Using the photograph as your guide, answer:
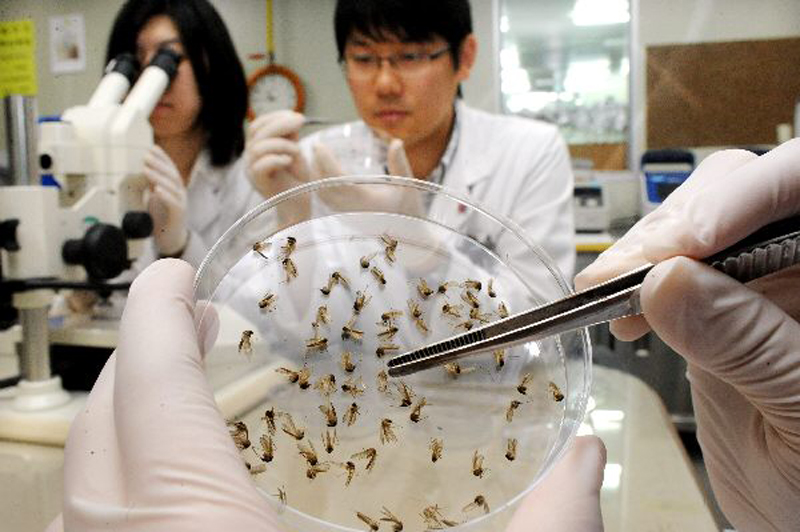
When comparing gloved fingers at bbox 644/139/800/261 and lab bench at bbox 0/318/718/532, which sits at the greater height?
gloved fingers at bbox 644/139/800/261

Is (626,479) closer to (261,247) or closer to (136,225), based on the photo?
(261,247)

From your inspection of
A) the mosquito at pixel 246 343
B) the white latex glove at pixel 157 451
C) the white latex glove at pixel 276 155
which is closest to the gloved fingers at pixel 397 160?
the white latex glove at pixel 276 155

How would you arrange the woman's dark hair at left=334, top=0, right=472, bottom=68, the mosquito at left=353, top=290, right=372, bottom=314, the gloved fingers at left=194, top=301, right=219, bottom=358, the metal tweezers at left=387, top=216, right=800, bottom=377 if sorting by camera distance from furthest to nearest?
the woman's dark hair at left=334, top=0, right=472, bottom=68
the mosquito at left=353, top=290, right=372, bottom=314
the gloved fingers at left=194, top=301, right=219, bottom=358
the metal tweezers at left=387, top=216, right=800, bottom=377

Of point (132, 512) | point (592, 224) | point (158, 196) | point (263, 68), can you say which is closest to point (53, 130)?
point (158, 196)

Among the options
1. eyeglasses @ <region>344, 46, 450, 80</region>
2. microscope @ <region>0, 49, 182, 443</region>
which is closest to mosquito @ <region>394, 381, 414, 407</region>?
microscope @ <region>0, 49, 182, 443</region>

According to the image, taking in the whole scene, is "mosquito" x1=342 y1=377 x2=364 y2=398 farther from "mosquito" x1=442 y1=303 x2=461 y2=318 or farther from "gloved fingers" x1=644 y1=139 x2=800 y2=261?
"gloved fingers" x1=644 y1=139 x2=800 y2=261

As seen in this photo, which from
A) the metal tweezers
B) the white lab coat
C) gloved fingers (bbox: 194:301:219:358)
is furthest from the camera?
the white lab coat

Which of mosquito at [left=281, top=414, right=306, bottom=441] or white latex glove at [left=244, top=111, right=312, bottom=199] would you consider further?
white latex glove at [left=244, top=111, right=312, bottom=199]

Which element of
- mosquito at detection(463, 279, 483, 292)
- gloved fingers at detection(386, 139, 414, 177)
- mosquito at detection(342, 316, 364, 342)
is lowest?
mosquito at detection(342, 316, 364, 342)
